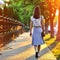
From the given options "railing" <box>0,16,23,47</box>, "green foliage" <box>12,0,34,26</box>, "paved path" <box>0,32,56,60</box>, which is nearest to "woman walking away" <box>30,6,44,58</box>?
"paved path" <box>0,32,56,60</box>

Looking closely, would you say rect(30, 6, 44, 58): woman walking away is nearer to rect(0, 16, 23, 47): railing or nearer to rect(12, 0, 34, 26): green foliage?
rect(0, 16, 23, 47): railing

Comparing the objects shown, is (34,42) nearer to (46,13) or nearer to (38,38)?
(38,38)

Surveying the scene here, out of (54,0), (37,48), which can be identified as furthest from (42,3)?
(37,48)

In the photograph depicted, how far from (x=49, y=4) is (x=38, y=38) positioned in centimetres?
2047

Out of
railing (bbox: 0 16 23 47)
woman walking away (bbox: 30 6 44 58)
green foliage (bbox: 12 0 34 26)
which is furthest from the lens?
green foliage (bbox: 12 0 34 26)

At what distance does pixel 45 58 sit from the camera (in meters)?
12.4

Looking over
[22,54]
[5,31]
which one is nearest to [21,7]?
[5,31]

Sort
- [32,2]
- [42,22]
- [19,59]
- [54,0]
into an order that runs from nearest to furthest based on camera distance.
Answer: [19,59]
[42,22]
[54,0]
[32,2]

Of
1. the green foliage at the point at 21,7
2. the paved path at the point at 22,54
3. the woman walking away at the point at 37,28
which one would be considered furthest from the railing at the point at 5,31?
the green foliage at the point at 21,7

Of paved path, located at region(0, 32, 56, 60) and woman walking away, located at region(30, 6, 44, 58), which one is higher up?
woman walking away, located at region(30, 6, 44, 58)

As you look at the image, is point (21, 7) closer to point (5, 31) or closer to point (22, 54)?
point (5, 31)

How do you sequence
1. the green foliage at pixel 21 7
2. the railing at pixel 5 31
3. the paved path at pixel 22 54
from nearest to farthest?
the paved path at pixel 22 54, the railing at pixel 5 31, the green foliage at pixel 21 7

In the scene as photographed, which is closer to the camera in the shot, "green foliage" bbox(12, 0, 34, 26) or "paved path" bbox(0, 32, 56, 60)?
"paved path" bbox(0, 32, 56, 60)

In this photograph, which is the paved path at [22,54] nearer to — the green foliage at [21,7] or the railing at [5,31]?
the railing at [5,31]
